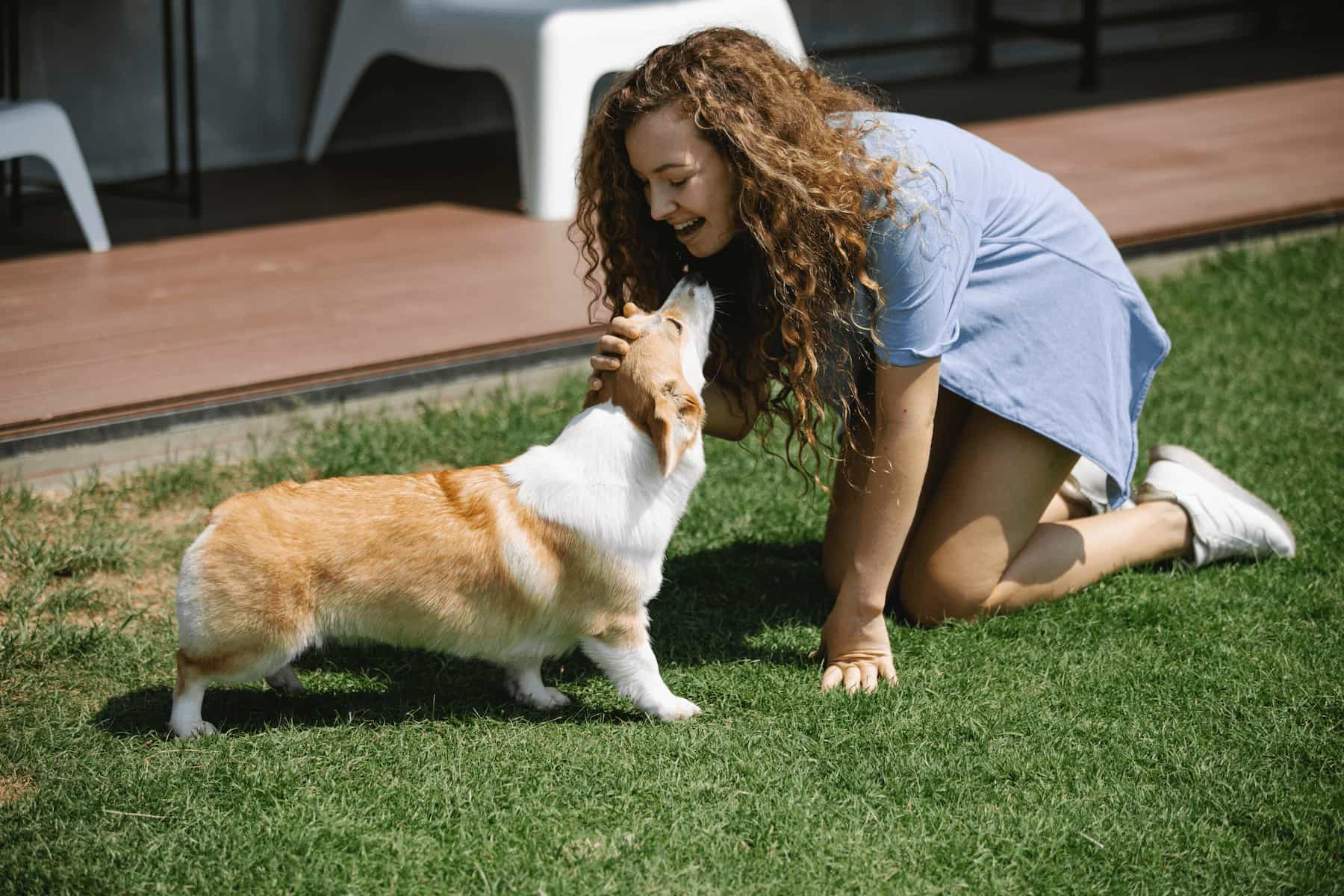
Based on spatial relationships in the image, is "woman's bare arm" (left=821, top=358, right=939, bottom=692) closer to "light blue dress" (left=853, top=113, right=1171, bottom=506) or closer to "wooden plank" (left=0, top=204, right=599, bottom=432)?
"light blue dress" (left=853, top=113, right=1171, bottom=506)

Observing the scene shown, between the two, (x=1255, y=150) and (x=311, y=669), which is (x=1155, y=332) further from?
(x=1255, y=150)

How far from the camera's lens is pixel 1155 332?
3.40 metres

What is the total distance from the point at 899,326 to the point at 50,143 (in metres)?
3.41

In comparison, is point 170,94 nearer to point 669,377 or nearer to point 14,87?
point 14,87

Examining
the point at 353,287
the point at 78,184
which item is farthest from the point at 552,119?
the point at 78,184

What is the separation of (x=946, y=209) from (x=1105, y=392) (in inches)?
26.6

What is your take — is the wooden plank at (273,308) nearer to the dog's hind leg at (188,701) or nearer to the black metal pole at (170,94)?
the black metal pole at (170,94)

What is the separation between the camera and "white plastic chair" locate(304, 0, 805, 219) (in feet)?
17.7

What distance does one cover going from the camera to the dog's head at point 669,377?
2592mm

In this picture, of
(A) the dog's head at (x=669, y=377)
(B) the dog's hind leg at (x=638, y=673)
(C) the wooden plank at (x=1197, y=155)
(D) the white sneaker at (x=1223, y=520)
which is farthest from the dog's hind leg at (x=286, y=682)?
(C) the wooden plank at (x=1197, y=155)

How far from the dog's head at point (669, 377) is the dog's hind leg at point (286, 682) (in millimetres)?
901

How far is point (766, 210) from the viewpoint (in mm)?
2727

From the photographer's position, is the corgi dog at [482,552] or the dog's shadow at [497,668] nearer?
the corgi dog at [482,552]

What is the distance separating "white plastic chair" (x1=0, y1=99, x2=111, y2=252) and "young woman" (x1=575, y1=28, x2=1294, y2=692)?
105 inches
